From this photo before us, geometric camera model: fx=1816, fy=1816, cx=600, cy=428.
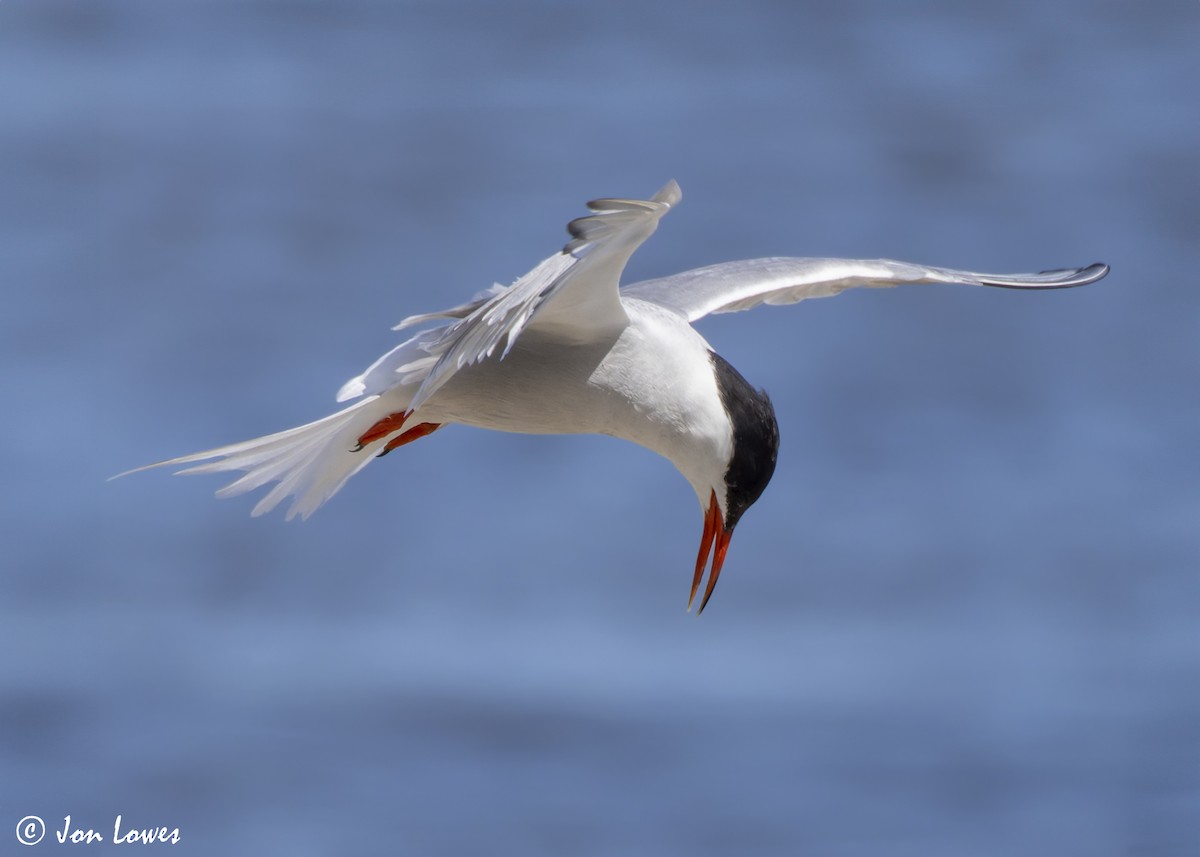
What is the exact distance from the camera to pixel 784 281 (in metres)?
4.68

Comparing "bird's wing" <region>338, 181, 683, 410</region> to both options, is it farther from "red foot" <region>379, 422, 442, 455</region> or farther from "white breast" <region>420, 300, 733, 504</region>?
"red foot" <region>379, 422, 442, 455</region>

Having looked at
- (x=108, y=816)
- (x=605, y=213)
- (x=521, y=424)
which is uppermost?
(x=605, y=213)

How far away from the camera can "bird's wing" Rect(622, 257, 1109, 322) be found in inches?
181

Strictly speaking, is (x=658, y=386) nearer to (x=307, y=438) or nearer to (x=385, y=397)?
(x=385, y=397)

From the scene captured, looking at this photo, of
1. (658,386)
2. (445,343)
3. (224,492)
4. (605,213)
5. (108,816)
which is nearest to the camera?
(605,213)

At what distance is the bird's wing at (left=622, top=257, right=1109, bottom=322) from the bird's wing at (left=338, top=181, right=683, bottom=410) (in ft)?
2.26

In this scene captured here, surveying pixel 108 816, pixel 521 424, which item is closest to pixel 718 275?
pixel 521 424

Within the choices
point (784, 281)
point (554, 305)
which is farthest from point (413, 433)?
point (784, 281)

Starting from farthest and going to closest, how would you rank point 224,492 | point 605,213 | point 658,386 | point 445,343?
point 224,492 → point 658,386 → point 445,343 → point 605,213

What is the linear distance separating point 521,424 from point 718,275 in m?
0.91

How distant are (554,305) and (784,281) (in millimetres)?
1053

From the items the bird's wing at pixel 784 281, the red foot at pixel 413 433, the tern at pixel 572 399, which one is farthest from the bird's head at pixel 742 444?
the red foot at pixel 413 433

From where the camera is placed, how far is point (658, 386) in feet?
13.1

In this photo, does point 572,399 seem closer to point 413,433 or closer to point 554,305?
point 554,305
